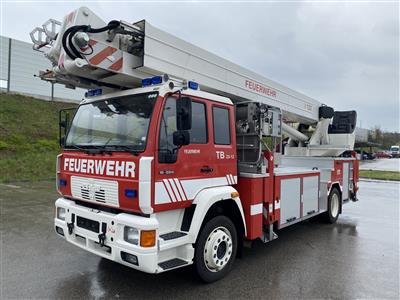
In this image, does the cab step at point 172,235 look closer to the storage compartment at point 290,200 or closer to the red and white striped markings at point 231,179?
the red and white striped markings at point 231,179

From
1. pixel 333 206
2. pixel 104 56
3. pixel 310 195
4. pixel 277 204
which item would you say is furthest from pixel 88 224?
pixel 333 206

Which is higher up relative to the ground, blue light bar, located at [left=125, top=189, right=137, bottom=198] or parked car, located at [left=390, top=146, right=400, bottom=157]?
parked car, located at [left=390, top=146, right=400, bottom=157]

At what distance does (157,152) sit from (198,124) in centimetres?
80

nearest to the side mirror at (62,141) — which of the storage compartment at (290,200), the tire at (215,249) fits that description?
the tire at (215,249)

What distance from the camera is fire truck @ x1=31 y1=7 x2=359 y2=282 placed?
3.53 metres

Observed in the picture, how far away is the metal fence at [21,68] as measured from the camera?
22.7 metres

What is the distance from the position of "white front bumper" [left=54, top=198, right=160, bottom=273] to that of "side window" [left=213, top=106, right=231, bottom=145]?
1495 mm

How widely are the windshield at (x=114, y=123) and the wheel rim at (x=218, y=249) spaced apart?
5.03 feet

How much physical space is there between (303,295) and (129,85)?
3.45 meters

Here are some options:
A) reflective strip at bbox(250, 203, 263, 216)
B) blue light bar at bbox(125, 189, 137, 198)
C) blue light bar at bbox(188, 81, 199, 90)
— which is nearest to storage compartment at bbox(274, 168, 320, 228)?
reflective strip at bbox(250, 203, 263, 216)

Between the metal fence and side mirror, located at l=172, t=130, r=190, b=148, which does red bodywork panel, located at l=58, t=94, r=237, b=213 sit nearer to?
side mirror, located at l=172, t=130, r=190, b=148

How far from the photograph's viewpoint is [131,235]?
347cm

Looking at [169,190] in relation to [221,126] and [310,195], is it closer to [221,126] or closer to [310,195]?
Result: [221,126]

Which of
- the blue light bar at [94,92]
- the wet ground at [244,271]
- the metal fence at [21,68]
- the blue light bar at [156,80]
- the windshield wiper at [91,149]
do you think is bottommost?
the wet ground at [244,271]
